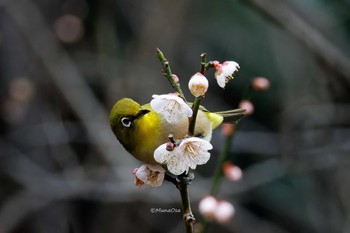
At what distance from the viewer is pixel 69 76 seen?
374cm

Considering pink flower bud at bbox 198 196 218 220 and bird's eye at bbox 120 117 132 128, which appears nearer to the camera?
bird's eye at bbox 120 117 132 128

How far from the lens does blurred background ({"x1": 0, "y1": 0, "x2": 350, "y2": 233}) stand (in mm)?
3381

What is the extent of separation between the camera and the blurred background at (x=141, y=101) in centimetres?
338

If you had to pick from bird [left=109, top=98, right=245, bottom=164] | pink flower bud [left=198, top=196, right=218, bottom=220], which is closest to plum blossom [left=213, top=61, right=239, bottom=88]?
bird [left=109, top=98, right=245, bottom=164]

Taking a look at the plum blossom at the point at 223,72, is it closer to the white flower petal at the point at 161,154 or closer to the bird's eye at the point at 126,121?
the white flower petal at the point at 161,154

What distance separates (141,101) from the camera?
396 cm

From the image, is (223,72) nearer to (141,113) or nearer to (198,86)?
(198,86)

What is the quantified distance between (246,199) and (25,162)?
194cm

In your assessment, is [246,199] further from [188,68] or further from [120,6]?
[120,6]

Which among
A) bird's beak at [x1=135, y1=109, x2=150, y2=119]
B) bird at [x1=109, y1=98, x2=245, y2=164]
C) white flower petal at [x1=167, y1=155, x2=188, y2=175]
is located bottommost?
white flower petal at [x1=167, y1=155, x2=188, y2=175]

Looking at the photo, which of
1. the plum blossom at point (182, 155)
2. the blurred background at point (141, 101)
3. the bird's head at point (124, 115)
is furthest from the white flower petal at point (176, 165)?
the blurred background at point (141, 101)

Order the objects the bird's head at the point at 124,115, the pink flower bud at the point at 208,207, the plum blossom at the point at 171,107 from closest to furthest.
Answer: the plum blossom at the point at 171,107, the bird's head at the point at 124,115, the pink flower bud at the point at 208,207

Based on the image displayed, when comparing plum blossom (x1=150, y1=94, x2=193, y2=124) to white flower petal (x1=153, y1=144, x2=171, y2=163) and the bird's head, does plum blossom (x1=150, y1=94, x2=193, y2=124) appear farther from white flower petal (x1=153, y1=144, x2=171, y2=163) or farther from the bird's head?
the bird's head

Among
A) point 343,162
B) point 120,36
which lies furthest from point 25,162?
point 343,162
